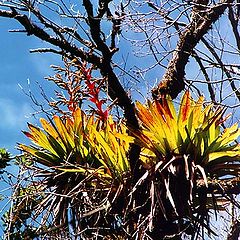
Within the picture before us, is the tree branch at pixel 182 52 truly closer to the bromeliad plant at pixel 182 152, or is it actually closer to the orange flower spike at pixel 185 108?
the orange flower spike at pixel 185 108

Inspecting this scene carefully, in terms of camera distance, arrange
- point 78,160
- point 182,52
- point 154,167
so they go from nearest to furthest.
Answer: point 154,167
point 78,160
point 182,52

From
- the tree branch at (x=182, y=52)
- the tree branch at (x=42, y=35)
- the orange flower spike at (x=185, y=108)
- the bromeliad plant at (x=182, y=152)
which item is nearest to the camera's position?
the tree branch at (x=42, y=35)

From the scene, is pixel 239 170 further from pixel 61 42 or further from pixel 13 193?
pixel 13 193

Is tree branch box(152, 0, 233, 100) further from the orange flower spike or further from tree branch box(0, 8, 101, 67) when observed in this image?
tree branch box(0, 8, 101, 67)

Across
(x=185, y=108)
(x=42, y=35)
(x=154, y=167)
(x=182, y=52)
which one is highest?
(x=182, y=52)

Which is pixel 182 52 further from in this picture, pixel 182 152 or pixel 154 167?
pixel 154 167

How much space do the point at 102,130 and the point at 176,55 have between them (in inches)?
42.9

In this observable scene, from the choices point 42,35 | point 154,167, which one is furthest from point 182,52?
point 42,35

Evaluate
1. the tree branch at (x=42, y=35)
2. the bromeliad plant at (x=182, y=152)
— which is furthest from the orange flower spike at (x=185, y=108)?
the tree branch at (x=42, y=35)

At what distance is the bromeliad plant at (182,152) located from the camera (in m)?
3.64

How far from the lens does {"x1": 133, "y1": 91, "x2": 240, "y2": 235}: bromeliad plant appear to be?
3.64m

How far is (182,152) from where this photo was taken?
12.2 ft

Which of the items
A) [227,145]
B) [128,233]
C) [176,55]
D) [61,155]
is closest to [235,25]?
[176,55]

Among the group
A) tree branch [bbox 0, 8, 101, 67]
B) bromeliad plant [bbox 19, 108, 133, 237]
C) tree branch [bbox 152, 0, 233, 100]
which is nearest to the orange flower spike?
bromeliad plant [bbox 19, 108, 133, 237]
